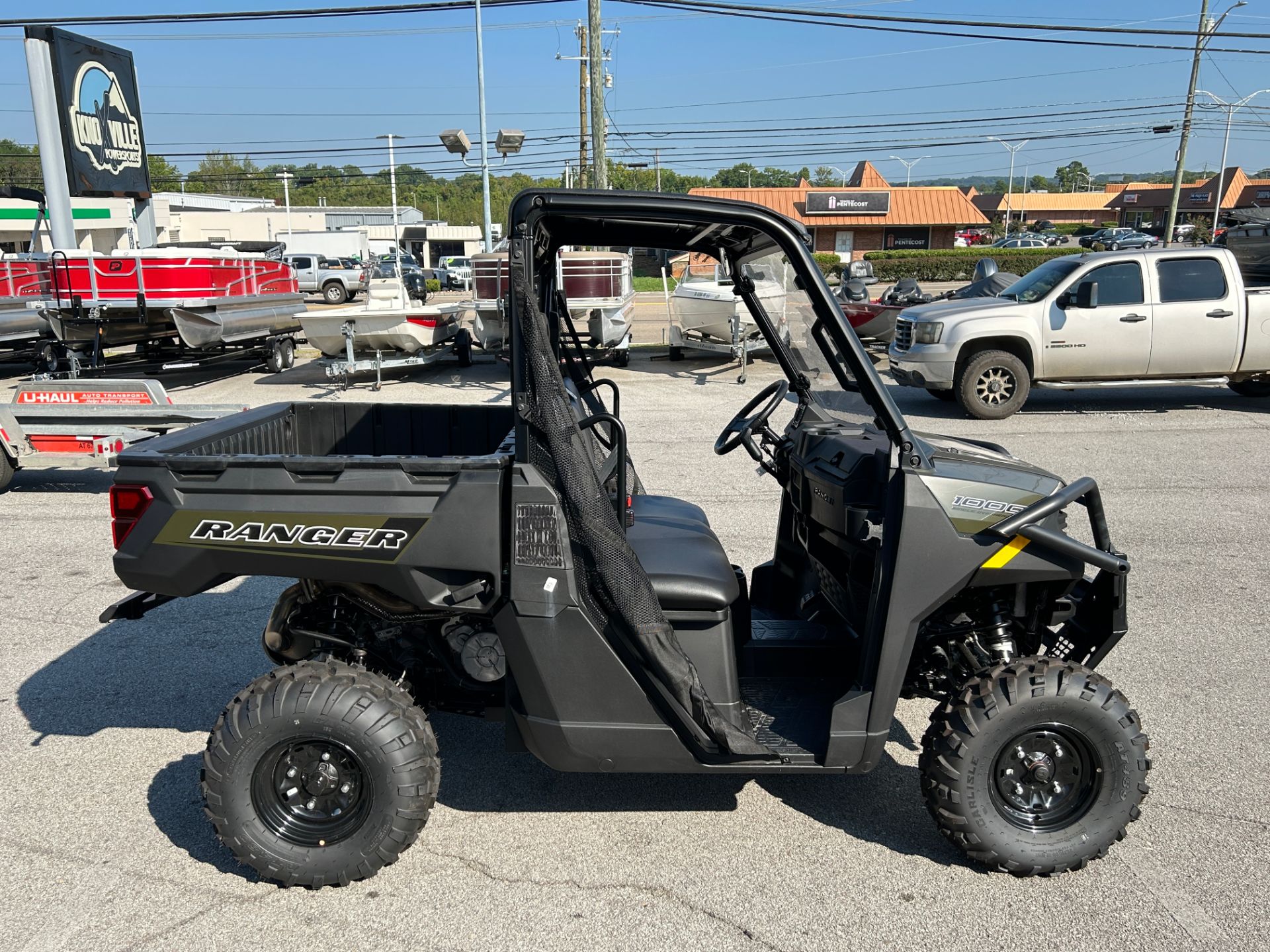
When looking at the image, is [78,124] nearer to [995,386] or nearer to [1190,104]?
[995,386]

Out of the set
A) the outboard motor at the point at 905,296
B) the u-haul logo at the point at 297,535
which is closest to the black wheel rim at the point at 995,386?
the outboard motor at the point at 905,296

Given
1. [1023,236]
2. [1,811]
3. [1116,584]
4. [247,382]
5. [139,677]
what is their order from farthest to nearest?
[1023,236] < [247,382] < [139,677] < [1,811] < [1116,584]

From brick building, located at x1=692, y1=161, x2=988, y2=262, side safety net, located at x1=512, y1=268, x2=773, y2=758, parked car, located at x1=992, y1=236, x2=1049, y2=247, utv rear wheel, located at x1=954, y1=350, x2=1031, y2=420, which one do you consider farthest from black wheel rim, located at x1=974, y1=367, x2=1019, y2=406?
parked car, located at x1=992, y1=236, x2=1049, y2=247

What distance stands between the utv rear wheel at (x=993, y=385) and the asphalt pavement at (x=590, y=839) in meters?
5.86

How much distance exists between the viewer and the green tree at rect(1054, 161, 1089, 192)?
164 meters

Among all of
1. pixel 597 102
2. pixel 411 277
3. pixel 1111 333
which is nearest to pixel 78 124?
pixel 597 102

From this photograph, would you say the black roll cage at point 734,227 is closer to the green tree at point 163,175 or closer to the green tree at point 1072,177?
the green tree at point 163,175

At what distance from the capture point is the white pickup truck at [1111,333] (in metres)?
11.3

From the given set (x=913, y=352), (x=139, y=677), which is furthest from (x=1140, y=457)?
(x=139, y=677)

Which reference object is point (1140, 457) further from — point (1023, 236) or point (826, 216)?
point (1023, 236)

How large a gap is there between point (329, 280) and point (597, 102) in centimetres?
2329

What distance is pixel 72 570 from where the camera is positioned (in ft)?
21.3

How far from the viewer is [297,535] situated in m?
3.19

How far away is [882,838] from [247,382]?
1478cm
